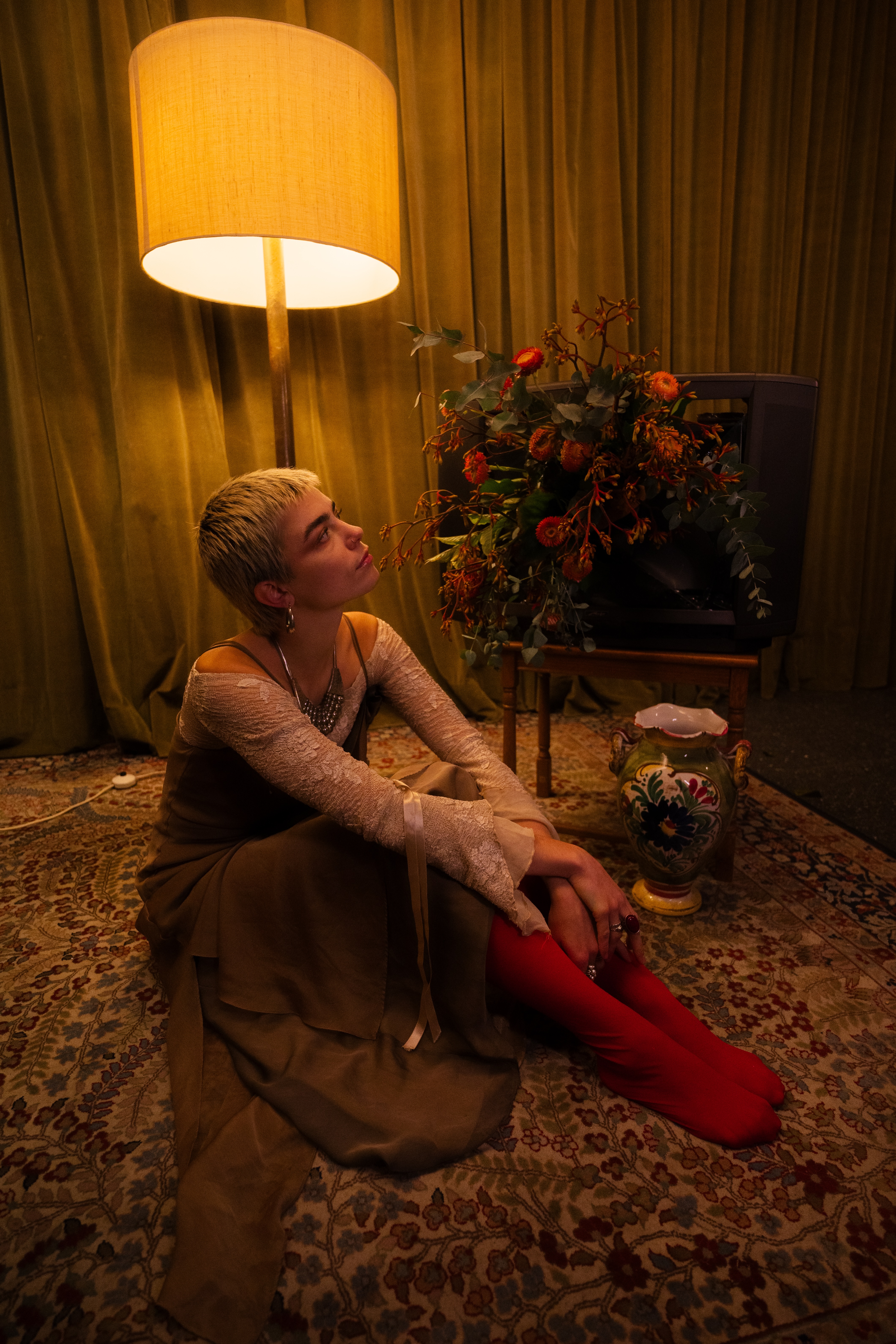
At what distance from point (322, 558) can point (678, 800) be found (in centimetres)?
76

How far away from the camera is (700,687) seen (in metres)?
2.88

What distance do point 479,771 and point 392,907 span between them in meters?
0.29

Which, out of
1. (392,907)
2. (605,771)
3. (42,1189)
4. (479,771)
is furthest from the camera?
(605,771)

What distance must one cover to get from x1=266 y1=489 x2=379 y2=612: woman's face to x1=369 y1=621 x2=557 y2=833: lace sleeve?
0.19 metres

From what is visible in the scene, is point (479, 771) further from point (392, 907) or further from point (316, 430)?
point (316, 430)

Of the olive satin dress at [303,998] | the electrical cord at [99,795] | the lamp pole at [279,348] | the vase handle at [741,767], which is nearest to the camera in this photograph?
the olive satin dress at [303,998]

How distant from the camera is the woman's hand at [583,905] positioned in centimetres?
104

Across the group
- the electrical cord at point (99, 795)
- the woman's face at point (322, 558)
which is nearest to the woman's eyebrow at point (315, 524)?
the woman's face at point (322, 558)

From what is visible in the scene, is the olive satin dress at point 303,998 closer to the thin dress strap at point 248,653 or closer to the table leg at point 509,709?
the thin dress strap at point 248,653

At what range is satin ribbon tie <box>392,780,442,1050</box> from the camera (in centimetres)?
99

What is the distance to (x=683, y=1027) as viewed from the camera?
102 centimetres

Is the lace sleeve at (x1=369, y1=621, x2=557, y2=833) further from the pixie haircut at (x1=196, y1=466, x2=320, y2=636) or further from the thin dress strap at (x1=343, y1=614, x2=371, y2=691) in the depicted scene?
the pixie haircut at (x1=196, y1=466, x2=320, y2=636)

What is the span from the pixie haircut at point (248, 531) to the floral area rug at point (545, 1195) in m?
0.72

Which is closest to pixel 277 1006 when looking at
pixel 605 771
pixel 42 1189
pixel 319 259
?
pixel 42 1189
